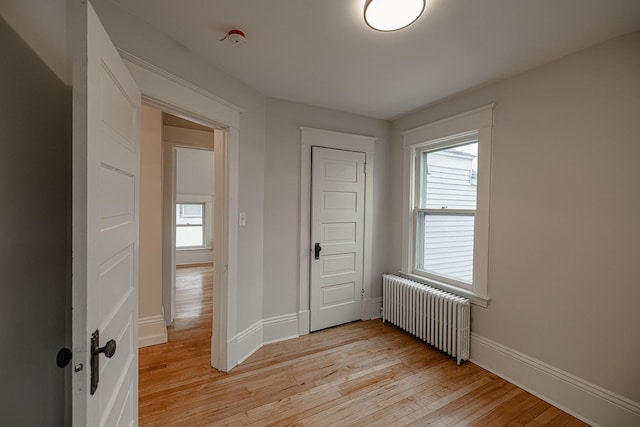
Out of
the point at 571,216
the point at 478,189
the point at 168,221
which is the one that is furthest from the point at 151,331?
the point at 571,216

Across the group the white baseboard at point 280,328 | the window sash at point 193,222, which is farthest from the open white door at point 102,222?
the window sash at point 193,222

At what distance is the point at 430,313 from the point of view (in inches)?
104

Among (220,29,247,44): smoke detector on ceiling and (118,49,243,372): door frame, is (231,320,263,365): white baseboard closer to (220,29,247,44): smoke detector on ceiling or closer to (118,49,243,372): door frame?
(118,49,243,372): door frame

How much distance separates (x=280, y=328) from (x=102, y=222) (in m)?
2.23

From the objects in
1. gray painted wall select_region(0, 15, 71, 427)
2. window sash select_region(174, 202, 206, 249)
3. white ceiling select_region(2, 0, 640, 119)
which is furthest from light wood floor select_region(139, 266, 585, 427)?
window sash select_region(174, 202, 206, 249)

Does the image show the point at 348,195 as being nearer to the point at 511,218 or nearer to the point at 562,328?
the point at 511,218

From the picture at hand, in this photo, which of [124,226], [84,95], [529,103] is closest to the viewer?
[84,95]

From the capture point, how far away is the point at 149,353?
2.51m

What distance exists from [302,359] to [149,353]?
1459mm

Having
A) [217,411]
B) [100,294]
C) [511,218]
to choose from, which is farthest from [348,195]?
[100,294]

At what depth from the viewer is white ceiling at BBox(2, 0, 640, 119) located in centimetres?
144

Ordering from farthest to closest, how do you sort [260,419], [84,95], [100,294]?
[260,419] → [100,294] → [84,95]

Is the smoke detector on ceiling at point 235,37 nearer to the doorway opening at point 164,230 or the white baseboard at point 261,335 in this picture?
the doorway opening at point 164,230

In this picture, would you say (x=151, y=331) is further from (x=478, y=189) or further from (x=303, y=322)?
(x=478, y=189)
